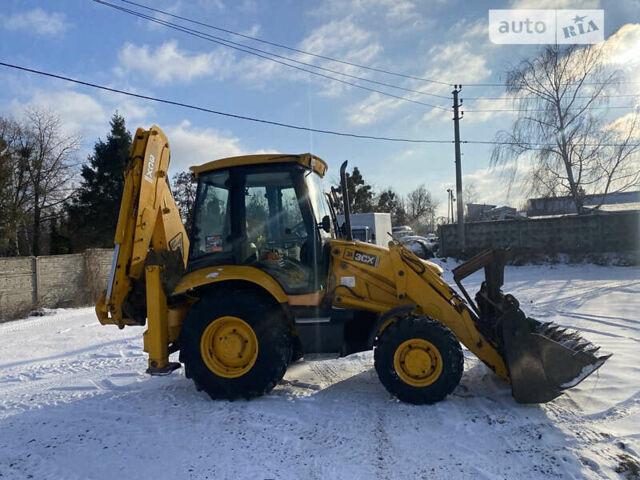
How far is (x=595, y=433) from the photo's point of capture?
10.6 feet

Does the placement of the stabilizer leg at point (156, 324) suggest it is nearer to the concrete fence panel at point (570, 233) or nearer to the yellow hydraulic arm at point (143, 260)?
the yellow hydraulic arm at point (143, 260)

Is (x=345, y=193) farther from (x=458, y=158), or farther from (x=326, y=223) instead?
(x=458, y=158)

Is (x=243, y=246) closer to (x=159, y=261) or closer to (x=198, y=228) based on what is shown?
(x=198, y=228)

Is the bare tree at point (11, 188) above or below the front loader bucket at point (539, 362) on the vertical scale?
above

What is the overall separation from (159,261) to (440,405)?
3.19 m

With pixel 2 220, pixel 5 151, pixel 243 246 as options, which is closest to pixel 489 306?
pixel 243 246

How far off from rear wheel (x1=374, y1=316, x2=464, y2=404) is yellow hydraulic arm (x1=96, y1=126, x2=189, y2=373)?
2298 millimetres

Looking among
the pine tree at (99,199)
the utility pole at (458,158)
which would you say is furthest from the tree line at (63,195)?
the utility pole at (458,158)

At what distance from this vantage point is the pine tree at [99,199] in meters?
26.4

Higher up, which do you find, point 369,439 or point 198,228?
point 198,228

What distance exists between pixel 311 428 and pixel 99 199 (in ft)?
90.1

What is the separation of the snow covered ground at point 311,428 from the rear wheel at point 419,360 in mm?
157

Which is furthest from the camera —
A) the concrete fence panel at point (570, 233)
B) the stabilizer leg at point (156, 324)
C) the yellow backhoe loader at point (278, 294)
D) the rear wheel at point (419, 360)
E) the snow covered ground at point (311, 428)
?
the concrete fence panel at point (570, 233)

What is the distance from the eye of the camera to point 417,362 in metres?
3.89
